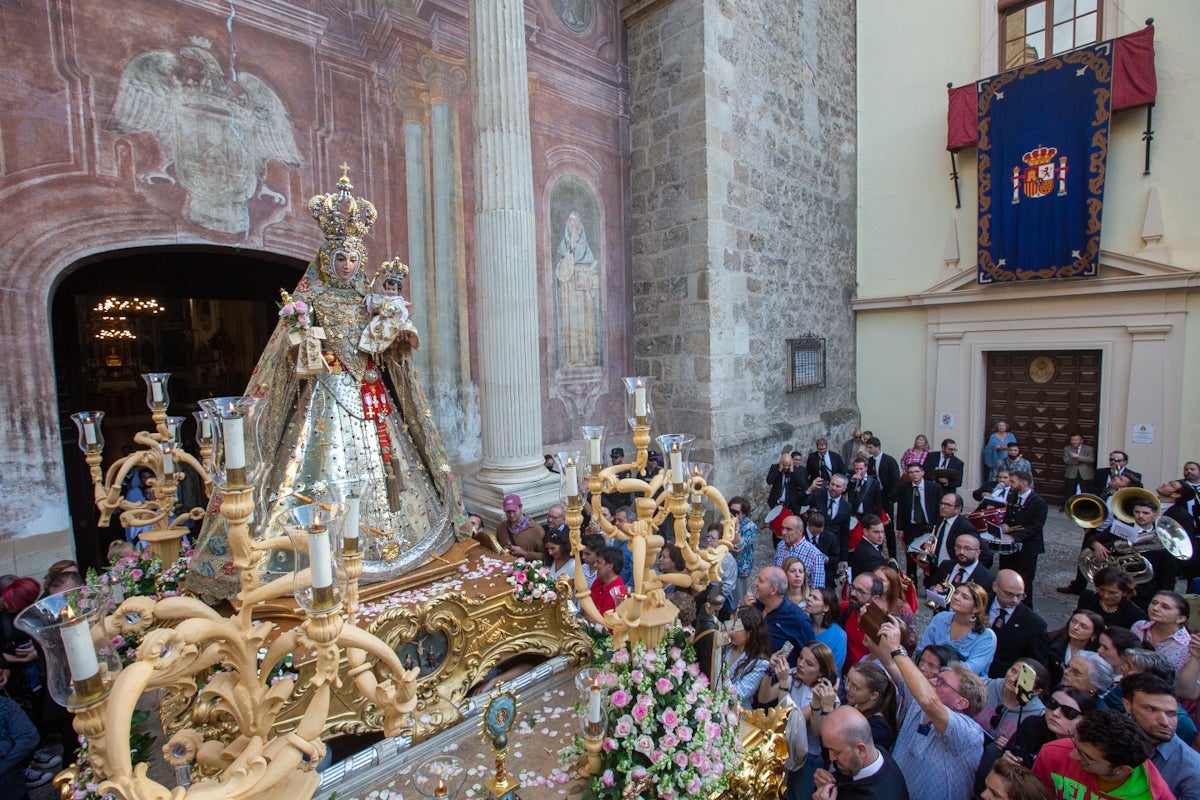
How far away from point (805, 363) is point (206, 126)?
28.5 feet

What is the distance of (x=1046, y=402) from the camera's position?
9.93 metres

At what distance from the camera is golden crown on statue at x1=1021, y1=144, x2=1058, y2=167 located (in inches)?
361

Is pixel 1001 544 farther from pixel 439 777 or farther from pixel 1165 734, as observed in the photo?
pixel 439 777

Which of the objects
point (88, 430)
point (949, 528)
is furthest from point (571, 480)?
point (949, 528)

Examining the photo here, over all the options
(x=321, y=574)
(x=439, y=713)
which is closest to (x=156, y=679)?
(x=321, y=574)

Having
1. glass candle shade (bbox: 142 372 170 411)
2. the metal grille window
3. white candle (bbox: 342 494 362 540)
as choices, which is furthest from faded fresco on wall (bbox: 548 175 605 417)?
white candle (bbox: 342 494 362 540)

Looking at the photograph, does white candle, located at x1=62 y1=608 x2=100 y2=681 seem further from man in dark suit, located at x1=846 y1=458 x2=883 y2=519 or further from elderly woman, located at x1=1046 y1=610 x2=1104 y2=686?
man in dark suit, located at x1=846 y1=458 x2=883 y2=519

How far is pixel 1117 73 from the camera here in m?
8.59

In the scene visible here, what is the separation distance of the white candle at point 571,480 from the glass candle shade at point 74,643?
1771 mm

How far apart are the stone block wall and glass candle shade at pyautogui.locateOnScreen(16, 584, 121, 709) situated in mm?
7411

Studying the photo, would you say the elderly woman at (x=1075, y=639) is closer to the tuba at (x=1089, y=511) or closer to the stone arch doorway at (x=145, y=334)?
the tuba at (x=1089, y=511)

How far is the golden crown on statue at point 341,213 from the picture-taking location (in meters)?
3.94

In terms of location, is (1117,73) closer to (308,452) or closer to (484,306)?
(484,306)

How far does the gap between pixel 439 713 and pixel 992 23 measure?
40.4 feet
